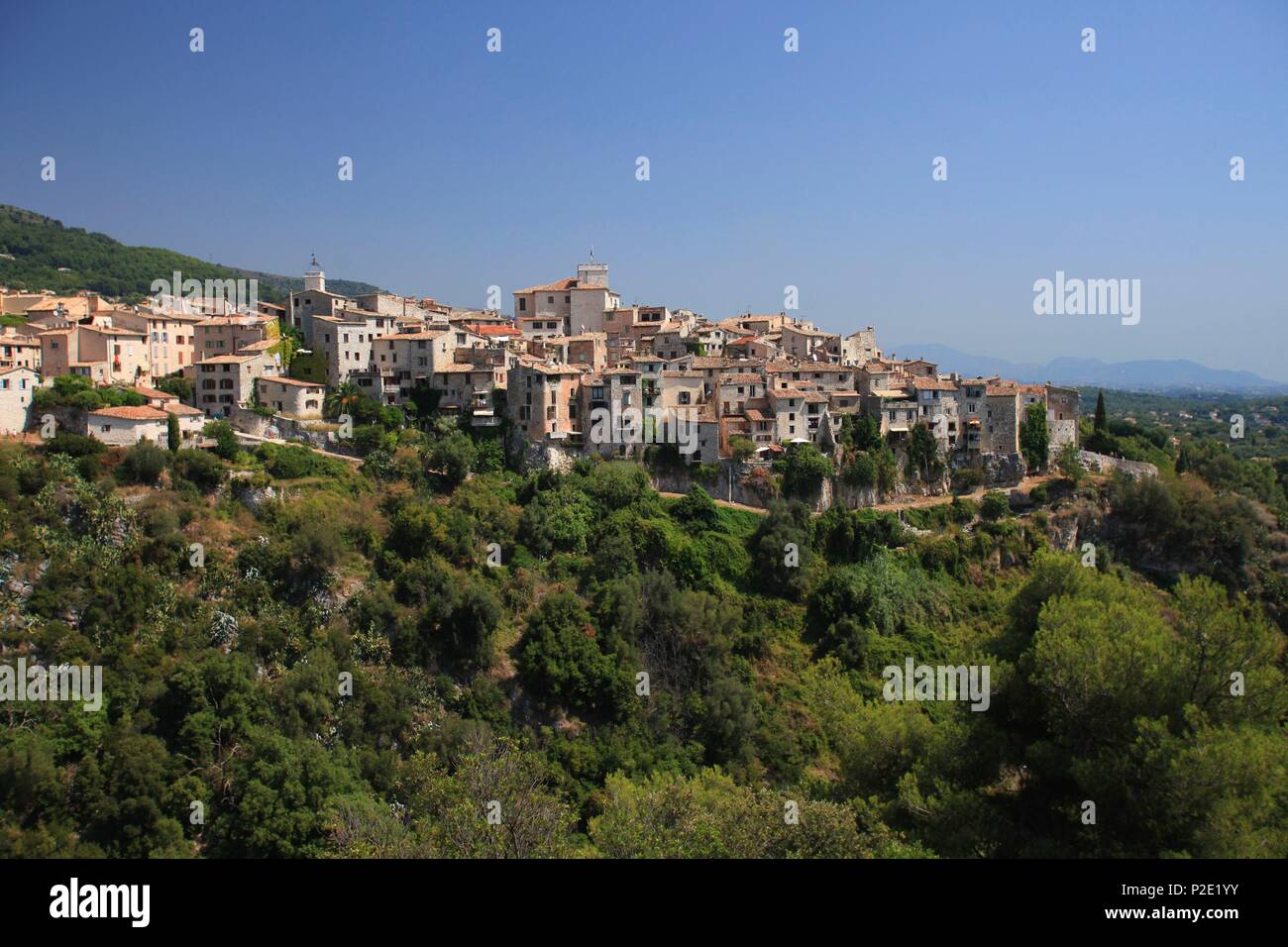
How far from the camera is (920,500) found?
40438 millimetres

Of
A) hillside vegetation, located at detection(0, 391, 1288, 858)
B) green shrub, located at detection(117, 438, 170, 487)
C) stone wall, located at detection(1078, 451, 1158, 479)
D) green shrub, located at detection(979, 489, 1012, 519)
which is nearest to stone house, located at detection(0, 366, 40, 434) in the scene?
hillside vegetation, located at detection(0, 391, 1288, 858)

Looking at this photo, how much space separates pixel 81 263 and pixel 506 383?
66.0 meters

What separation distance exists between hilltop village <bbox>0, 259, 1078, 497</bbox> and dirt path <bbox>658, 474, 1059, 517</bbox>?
75 centimetres

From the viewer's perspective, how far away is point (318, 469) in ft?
110

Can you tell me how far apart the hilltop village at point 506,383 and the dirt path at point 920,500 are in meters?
0.75

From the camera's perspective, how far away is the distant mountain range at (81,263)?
76.1 meters

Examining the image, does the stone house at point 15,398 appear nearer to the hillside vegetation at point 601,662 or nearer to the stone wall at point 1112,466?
the hillside vegetation at point 601,662

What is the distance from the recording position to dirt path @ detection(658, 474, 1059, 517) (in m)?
38.3

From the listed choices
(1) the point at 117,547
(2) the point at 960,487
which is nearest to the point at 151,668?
(1) the point at 117,547

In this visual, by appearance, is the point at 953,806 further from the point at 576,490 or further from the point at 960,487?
the point at 960,487

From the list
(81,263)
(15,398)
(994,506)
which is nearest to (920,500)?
(994,506)

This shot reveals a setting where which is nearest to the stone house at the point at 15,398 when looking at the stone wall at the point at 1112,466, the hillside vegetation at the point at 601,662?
the hillside vegetation at the point at 601,662

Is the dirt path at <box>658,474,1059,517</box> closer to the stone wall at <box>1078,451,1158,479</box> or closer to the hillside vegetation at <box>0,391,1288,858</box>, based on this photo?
the hillside vegetation at <box>0,391,1288,858</box>
